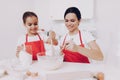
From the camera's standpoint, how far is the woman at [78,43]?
4.77ft

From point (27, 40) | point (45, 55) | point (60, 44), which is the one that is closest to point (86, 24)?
point (60, 44)

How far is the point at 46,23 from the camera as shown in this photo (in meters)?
2.46

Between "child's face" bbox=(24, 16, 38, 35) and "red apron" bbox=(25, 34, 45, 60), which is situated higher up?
"child's face" bbox=(24, 16, 38, 35)

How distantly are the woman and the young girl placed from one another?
162 mm

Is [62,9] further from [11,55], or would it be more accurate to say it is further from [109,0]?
[11,55]

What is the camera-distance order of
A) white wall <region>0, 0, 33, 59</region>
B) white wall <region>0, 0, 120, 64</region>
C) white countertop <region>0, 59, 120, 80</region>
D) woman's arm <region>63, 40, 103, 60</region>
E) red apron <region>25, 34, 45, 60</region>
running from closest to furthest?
white countertop <region>0, 59, 120, 80</region>
woman's arm <region>63, 40, 103, 60</region>
red apron <region>25, 34, 45, 60</region>
white wall <region>0, 0, 120, 64</region>
white wall <region>0, 0, 33, 59</region>

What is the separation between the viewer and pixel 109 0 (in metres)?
2.25

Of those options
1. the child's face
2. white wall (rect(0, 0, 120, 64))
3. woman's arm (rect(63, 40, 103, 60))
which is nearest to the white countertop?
woman's arm (rect(63, 40, 103, 60))

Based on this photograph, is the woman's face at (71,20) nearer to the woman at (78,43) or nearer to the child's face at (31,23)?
the woman at (78,43)

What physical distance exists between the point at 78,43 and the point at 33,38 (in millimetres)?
370

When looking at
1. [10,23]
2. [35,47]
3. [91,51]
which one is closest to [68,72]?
[91,51]

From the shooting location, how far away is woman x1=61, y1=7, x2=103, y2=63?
1.45m

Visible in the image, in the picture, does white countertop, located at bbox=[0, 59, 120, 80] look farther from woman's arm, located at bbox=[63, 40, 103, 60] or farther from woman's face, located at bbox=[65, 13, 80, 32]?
woman's face, located at bbox=[65, 13, 80, 32]

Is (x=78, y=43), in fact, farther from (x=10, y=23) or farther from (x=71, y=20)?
(x=10, y=23)
